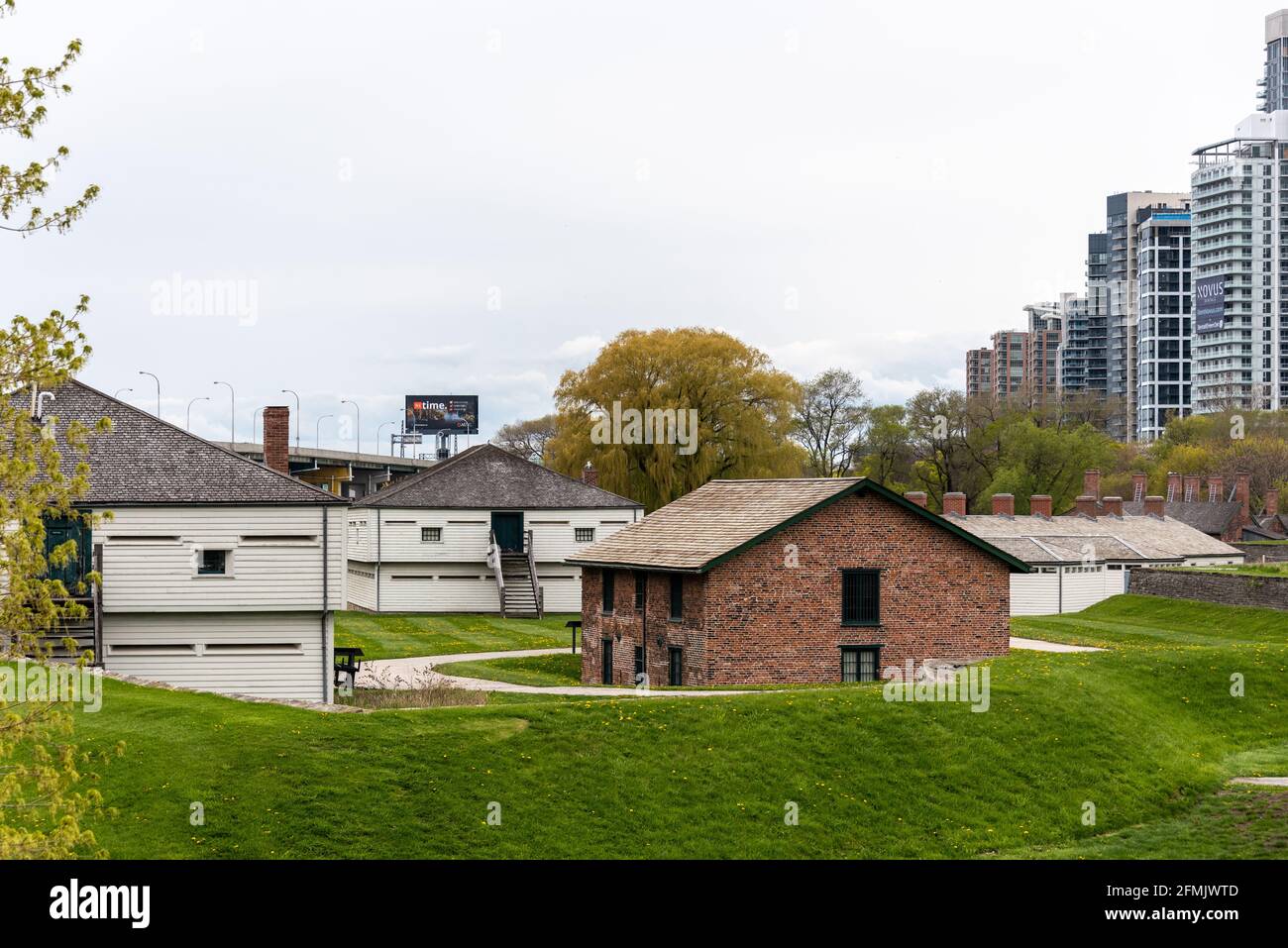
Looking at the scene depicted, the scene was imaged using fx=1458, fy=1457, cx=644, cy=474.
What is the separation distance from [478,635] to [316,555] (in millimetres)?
20640

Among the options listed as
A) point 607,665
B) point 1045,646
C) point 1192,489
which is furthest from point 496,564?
point 1192,489

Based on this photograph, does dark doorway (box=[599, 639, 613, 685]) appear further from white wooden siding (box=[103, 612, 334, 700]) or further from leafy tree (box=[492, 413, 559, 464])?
leafy tree (box=[492, 413, 559, 464])

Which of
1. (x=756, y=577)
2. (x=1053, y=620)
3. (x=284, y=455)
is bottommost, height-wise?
(x=1053, y=620)

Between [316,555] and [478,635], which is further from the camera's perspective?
[478,635]

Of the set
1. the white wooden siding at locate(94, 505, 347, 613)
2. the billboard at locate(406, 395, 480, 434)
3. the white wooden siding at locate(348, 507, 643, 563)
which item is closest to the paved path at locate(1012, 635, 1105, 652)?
the white wooden siding at locate(94, 505, 347, 613)

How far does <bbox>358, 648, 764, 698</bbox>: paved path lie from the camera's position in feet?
103

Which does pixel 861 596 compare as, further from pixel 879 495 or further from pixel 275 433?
pixel 275 433

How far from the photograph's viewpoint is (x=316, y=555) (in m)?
36.2

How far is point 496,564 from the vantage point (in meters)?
66.6

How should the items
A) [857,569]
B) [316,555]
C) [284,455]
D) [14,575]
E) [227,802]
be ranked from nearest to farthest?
1. [14,575]
2. [227,802]
3. [316,555]
4. [857,569]
5. [284,455]
